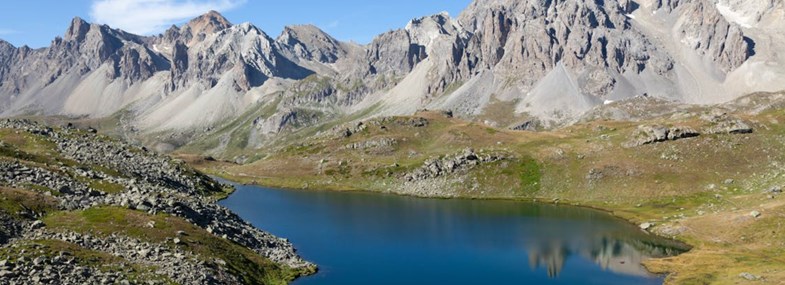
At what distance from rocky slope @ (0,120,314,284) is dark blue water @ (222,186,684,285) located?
1009cm

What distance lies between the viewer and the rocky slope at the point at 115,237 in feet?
199

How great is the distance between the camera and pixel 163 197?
306ft

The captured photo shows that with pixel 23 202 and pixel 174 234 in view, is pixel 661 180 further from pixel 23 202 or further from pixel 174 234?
pixel 23 202

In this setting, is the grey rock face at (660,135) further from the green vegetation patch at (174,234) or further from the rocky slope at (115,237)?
the green vegetation patch at (174,234)

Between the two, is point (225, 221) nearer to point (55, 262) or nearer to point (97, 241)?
point (97, 241)

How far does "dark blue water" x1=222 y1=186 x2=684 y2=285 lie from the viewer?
89375 mm

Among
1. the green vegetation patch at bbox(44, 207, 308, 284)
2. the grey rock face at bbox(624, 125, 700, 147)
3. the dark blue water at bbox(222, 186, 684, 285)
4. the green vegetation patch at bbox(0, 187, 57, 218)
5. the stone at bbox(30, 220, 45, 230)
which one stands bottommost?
the dark blue water at bbox(222, 186, 684, 285)

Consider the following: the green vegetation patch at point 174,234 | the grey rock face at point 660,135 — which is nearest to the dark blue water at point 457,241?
the green vegetation patch at point 174,234

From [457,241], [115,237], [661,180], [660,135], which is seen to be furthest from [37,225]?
[660,135]

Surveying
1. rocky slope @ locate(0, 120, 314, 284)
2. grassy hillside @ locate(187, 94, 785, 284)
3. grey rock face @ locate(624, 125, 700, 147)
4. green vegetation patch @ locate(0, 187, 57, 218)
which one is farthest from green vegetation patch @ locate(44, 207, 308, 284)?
grey rock face @ locate(624, 125, 700, 147)

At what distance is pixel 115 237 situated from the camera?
71.1m

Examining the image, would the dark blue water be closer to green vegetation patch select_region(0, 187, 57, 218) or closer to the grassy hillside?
the grassy hillside

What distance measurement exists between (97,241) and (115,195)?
2191 cm

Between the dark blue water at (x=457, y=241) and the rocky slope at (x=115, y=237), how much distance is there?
33.1 feet
